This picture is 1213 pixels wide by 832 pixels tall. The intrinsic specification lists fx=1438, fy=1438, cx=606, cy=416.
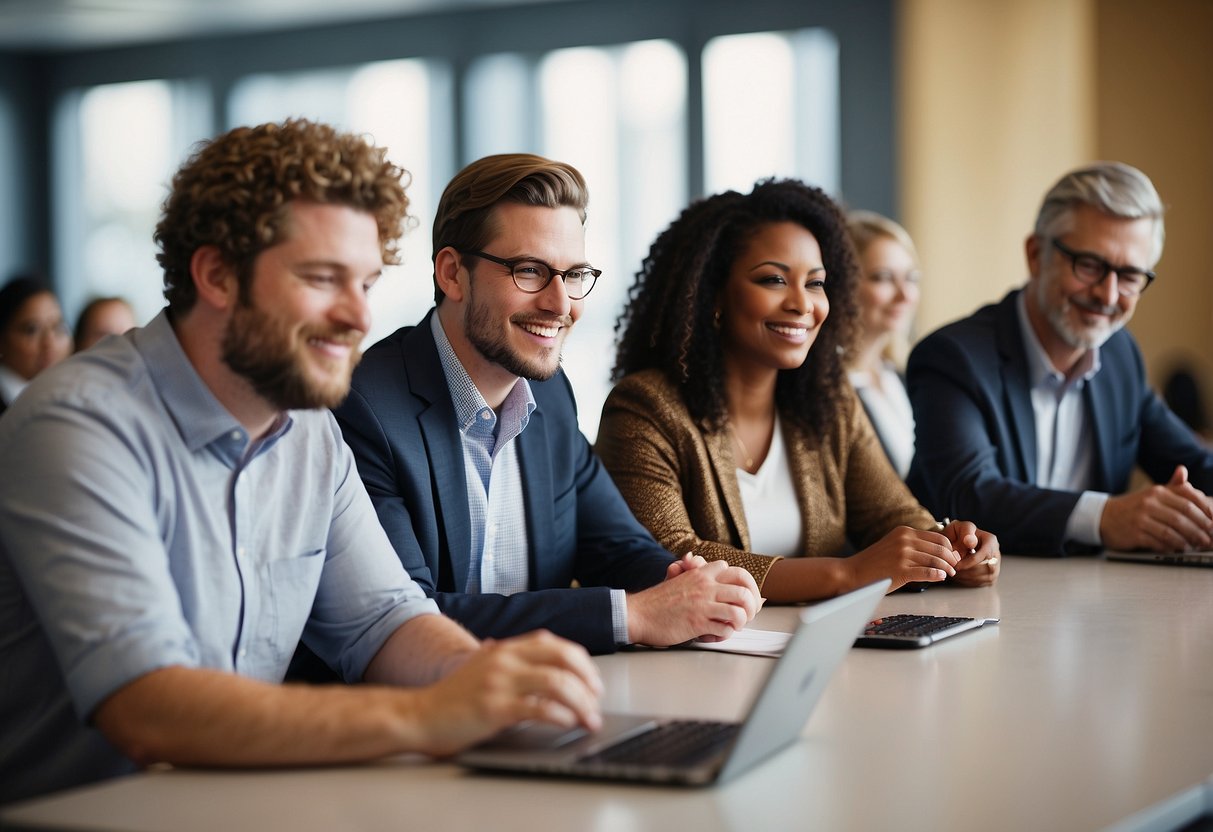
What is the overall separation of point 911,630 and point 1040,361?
155cm

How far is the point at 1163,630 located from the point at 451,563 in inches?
42.3

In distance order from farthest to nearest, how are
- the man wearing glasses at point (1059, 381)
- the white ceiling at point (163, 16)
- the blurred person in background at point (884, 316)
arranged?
the white ceiling at point (163, 16), the blurred person in background at point (884, 316), the man wearing glasses at point (1059, 381)

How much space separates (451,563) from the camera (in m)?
2.24

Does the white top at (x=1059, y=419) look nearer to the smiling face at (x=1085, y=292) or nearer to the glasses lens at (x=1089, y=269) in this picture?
A: the smiling face at (x=1085, y=292)

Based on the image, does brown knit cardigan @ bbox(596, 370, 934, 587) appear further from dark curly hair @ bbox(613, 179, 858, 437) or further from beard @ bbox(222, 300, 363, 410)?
beard @ bbox(222, 300, 363, 410)

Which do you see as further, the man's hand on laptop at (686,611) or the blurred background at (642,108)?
the blurred background at (642,108)

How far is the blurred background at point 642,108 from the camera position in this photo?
7.39 m

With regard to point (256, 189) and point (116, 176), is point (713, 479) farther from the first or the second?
point (116, 176)

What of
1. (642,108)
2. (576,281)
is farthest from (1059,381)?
Result: (642,108)

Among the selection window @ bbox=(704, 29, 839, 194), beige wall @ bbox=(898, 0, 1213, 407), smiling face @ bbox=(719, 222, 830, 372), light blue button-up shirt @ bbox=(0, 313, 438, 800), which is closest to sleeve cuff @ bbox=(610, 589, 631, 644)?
light blue button-up shirt @ bbox=(0, 313, 438, 800)

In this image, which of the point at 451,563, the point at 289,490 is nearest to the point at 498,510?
the point at 451,563

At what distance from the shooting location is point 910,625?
207cm

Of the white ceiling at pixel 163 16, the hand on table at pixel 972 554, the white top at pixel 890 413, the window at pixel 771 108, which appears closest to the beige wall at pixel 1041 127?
the window at pixel 771 108

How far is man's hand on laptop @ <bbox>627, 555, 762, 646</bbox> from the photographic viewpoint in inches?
76.7
